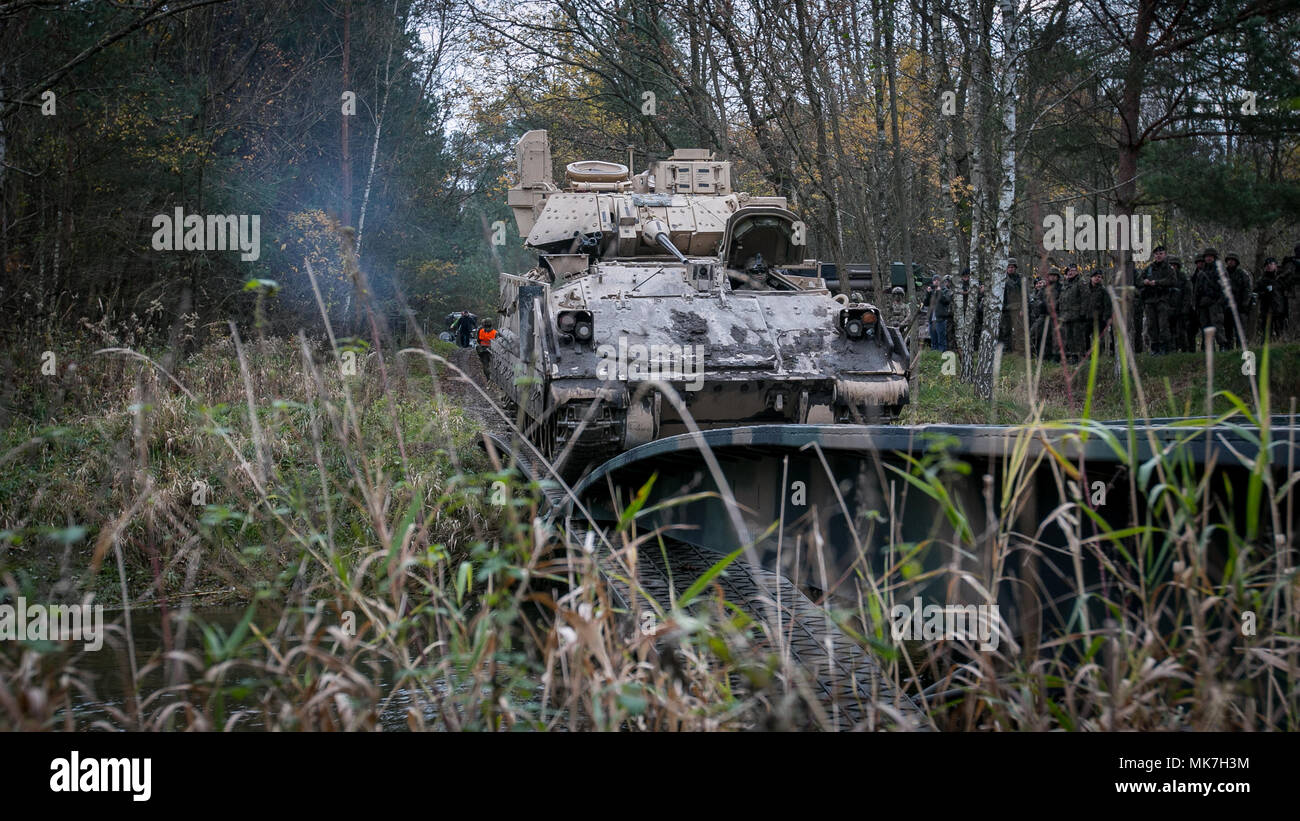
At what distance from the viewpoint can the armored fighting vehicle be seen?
8.97 meters

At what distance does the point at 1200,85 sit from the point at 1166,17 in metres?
1.20

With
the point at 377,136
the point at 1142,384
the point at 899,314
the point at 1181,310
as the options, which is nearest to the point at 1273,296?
the point at 1181,310

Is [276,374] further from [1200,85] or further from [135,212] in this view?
[1200,85]

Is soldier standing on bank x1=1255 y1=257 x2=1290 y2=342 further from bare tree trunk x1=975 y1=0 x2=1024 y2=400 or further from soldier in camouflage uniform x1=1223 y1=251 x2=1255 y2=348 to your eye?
bare tree trunk x1=975 y1=0 x2=1024 y2=400

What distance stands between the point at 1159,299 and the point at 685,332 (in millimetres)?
11145

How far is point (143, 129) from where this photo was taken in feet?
50.4

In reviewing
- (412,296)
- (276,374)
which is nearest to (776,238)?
(276,374)

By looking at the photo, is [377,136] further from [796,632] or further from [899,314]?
[796,632]

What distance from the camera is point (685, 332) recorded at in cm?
941

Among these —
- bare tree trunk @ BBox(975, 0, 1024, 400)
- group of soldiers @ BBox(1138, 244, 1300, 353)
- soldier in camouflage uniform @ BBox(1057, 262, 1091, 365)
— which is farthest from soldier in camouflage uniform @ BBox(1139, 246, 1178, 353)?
bare tree trunk @ BBox(975, 0, 1024, 400)

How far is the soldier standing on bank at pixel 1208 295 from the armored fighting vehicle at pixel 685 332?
7.98 meters

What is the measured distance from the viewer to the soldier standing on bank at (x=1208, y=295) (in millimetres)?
16031

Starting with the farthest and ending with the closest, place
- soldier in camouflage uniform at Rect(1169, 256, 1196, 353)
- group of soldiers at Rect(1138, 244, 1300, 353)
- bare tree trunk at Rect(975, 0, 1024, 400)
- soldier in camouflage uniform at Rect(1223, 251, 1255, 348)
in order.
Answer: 1. soldier in camouflage uniform at Rect(1169, 256, 1196, 353)
2. group of soldiers at Rect(1138, 244, 1300, 353)
3. soldier in camouflage uniform at Rect(1223, 251, 1255, 348)
4. bare tree trunk at Rect(975, 0, 1024, 400)

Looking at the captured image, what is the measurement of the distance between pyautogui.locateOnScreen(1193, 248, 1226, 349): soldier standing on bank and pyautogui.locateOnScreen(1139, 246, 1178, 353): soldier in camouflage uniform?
1.49 ft
